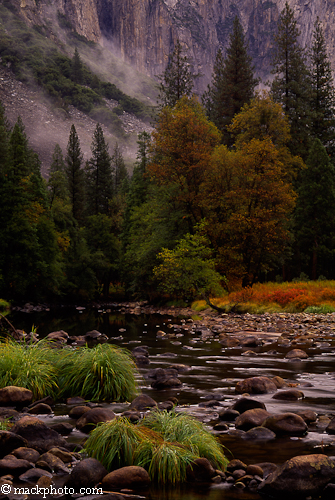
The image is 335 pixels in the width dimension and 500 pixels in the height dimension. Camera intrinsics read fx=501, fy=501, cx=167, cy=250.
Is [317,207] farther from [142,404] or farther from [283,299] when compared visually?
[142,404]

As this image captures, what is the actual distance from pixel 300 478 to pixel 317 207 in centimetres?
3939

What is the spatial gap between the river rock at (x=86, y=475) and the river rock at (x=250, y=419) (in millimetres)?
2546

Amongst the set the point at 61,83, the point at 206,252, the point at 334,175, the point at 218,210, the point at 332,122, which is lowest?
the point at 206,252

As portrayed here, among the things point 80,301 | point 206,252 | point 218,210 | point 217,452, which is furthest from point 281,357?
point 80,301

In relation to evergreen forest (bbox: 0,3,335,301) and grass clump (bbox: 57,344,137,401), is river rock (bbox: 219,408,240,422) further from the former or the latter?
evergreen forest (bbox: 0,3,335,301)

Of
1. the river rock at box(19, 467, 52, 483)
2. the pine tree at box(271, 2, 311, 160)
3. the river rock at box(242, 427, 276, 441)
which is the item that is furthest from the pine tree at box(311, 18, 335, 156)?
the river rock at box(19, 467, 52, 483)

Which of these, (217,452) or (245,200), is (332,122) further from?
(217,452)

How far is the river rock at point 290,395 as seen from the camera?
894 centimetres

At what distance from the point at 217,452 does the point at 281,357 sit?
323 inches

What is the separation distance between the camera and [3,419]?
→ 296 inches

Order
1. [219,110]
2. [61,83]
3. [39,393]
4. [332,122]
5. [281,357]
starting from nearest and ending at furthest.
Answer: [39,393], [281,357], [332,122], [219,110], [61,83]

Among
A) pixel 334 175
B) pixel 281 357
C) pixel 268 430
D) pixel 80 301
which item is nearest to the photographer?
pixel 268 430

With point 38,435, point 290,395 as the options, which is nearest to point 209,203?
point 290,395

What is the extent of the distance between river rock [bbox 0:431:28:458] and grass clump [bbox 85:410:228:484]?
852mm
